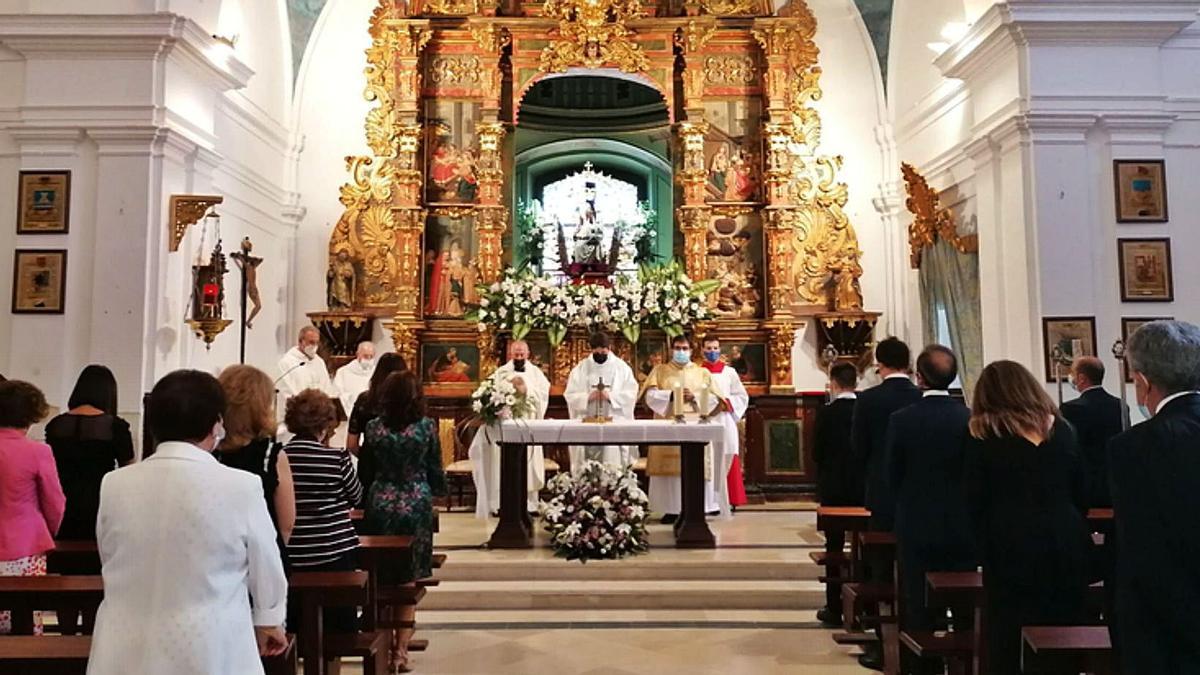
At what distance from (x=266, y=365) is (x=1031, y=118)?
8939mm

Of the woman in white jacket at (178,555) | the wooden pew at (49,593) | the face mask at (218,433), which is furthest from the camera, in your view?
the wooden pew at (49,593)

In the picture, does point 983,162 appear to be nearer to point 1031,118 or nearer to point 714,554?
point 1031,118

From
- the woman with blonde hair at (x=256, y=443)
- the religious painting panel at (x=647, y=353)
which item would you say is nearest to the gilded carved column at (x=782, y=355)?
the religious painting panel at (x=647, y=353)

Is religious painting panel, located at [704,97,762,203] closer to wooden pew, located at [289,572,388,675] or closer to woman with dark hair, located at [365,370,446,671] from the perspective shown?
woman with dark hair, located at [365,370,446,671]

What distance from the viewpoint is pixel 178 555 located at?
227cm

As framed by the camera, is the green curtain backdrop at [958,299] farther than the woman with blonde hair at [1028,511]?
Yes

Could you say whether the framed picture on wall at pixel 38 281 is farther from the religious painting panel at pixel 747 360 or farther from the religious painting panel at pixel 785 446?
the religious painting panel at pixel 785 446

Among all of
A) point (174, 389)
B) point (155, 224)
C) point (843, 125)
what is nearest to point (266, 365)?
point (155, 224)

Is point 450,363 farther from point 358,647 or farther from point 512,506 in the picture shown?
point 358,647

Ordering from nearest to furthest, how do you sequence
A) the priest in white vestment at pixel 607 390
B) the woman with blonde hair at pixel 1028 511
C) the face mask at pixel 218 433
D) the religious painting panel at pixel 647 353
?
the face mask at pixel 218 433, the woman with blonde hair at pixel 1028 511, the priest in white vestment at pixel 607 390, the religious painting panel at pixel 647 353

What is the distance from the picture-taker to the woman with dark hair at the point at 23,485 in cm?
410

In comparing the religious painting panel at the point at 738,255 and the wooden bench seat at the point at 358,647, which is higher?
the religious painting panel at the point at 738,255

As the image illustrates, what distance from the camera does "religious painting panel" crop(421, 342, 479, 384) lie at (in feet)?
37.9

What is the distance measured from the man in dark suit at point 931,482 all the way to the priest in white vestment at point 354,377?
7.26 meters
